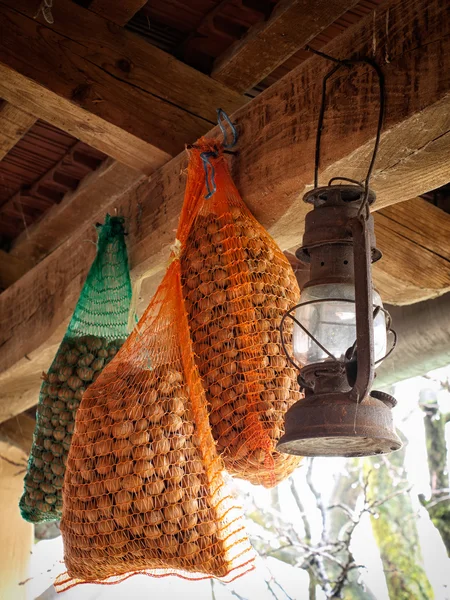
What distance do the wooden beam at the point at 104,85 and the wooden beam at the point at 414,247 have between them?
39cm

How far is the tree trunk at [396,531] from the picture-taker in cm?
406

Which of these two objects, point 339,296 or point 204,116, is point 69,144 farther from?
point 339,296

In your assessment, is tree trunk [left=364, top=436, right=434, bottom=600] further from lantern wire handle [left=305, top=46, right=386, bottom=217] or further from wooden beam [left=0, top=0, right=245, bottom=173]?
lantern wire handle [left=305, top=46, right=386, bottom=217]

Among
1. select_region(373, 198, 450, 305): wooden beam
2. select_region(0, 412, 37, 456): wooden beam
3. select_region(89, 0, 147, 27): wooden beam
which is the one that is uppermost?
select_region(89, 0, 147, 27): wooden beam

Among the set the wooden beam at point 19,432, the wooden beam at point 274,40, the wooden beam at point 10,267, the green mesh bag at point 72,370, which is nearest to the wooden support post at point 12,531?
the wooden beam at point 19,432

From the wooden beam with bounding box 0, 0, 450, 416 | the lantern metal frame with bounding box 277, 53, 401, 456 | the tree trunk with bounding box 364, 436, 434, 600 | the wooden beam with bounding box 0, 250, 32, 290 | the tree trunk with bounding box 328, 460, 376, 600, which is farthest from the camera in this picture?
the tree trunk with bounding box 364, 436, 434, 600

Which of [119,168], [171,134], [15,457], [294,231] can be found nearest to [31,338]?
[119,168]

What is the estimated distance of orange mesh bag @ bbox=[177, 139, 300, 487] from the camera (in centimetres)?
117

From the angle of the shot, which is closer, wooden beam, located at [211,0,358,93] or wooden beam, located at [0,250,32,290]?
wooden beam, located at [211,0,358,93]

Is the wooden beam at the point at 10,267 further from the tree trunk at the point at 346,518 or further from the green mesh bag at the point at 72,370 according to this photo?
the tree trunk at the point at 346,518

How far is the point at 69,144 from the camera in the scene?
2.14 meters

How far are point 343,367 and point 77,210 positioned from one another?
1.50 metres

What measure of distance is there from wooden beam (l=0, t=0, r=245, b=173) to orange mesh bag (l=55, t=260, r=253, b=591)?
0.49 meters

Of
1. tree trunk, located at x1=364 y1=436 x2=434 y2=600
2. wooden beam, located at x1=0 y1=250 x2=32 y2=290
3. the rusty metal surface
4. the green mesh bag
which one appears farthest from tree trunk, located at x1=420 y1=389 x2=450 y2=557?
the green mesh bag
